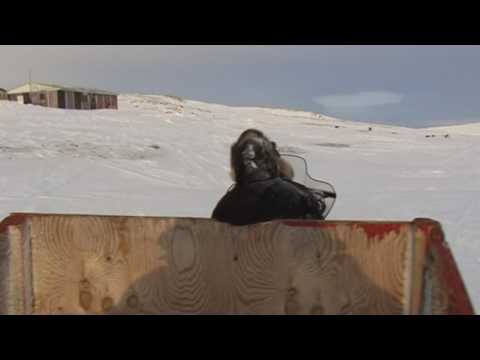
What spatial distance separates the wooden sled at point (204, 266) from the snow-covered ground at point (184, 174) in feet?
6.58

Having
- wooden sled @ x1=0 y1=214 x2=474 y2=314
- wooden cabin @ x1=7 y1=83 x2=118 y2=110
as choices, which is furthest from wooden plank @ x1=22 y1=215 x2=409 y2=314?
wooden cabin @ x1=7 y1=83 x2=118 y2=110

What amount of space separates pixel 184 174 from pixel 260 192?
30.5 feet

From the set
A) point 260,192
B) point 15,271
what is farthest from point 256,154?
point 15,271

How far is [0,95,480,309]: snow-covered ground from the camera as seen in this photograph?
7.23m

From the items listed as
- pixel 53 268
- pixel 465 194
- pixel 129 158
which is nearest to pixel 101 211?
pixel 53 268

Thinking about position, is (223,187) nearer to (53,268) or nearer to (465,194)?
(465,194)

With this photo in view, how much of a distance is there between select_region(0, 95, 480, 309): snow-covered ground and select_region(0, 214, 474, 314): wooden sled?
2005 mm

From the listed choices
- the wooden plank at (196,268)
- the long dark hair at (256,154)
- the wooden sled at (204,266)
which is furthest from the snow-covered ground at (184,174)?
the long dark hair at (256,154)

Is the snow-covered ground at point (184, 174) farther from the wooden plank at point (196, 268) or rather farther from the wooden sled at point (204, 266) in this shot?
the wooden plank at point (196, 268)

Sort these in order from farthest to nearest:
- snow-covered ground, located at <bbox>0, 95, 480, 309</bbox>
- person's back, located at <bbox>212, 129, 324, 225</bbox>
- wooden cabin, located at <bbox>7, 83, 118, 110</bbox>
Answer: wooden cabin, located at <bbox>7, 83, 118, 110</bbox>
snow-covered ground, located at <bbox>0, 95, 480, 309</bbox>
person's back, located at <bbox>212, 129, 324, 225</bbox>

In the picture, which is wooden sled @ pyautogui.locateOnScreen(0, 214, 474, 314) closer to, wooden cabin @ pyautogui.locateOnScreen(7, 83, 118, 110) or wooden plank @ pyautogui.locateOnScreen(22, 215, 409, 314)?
wooden plank @ pyautogui.locateOnScreen(22, 215, 409, 314)

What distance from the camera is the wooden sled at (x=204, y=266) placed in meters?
2.15

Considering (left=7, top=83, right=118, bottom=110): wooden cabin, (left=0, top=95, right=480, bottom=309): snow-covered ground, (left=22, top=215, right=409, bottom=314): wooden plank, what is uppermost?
(left=7, top=83, right=118, bottom=110): wooden cabin
